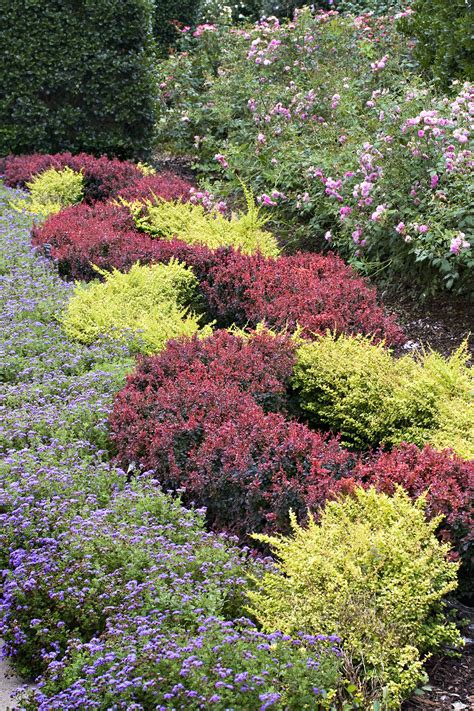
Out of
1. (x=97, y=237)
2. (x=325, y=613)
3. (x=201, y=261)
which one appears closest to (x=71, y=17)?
(x=97, y=237)

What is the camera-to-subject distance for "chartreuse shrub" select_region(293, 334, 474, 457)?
4203mm

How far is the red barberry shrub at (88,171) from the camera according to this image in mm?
9305

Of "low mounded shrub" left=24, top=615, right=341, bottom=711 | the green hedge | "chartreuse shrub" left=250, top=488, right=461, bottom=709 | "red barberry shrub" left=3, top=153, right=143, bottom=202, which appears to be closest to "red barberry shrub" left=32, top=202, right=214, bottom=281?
"red barberry shrub" left=3, top=153, right=143, bottom=202

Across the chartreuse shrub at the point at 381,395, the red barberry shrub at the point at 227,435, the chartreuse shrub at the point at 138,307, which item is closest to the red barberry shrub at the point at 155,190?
the chartreuse shrub at the point at 138,307

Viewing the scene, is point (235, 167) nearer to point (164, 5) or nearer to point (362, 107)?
point (362, 107)

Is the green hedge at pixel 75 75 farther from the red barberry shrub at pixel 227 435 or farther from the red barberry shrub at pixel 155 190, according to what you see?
the red barberry shrub at pixel 227 435

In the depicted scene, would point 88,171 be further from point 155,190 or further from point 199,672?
point 199,672

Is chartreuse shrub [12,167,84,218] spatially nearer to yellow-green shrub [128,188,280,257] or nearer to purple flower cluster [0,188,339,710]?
yellow-green shrub [128,188,280,257]

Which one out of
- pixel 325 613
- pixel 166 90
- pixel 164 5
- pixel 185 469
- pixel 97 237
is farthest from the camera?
pixel 164 5

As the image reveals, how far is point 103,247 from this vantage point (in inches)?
268

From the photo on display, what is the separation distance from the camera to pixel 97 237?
270 inches

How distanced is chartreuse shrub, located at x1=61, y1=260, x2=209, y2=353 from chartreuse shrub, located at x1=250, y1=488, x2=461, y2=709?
212cm

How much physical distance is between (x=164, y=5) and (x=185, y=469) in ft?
50.5

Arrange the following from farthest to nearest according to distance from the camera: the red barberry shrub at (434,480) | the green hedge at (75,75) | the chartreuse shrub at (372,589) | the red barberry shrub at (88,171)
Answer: the green hedge at (75,75) < the red barberry shrub at (88,171) < the red barberry shrub at (434,480) < the chartreuse shrub at (372,589)
